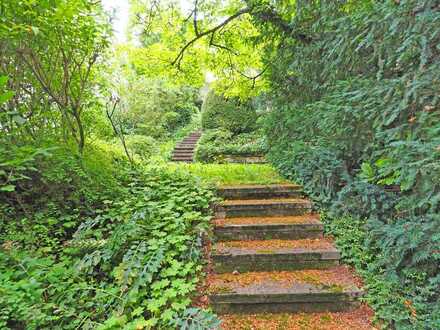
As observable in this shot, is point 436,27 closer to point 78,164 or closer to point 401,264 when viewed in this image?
point 401,264

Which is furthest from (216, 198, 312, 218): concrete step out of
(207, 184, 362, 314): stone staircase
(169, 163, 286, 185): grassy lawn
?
(169, 163, 286, 185): grassy lawn

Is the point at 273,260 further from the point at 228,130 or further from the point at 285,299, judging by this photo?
the point at 228,130

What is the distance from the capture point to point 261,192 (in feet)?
12.8

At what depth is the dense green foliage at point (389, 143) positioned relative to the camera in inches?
79.7

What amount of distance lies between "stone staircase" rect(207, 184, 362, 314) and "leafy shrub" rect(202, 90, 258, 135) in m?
6.82

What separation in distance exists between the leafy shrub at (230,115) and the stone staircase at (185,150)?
1103 mm

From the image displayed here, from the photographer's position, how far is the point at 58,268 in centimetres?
222

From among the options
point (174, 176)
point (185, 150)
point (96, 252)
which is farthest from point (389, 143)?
point (185, 150)

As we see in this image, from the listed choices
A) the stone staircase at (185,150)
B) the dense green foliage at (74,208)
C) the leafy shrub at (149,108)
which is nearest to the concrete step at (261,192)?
the dense green foliage at (74,208)

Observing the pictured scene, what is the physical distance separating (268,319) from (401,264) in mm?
1347

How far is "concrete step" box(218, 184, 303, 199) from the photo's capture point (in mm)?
3855

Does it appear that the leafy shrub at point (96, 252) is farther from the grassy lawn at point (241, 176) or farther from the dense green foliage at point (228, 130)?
the dense green foliage at point (228, 130)

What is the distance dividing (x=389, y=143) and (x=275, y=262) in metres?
1.70

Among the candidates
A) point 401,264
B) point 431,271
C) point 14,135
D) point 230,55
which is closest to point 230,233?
point 401,264
